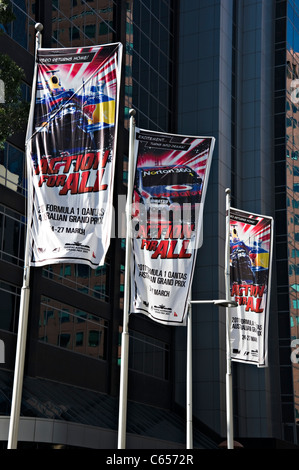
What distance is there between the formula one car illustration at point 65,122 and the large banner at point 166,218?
4.62 m

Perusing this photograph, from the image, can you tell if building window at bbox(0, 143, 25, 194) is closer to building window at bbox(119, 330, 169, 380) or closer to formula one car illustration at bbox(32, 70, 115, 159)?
building window at bbox(119, 330, 169, 380)

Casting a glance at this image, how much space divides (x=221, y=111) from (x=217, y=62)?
12.3 feet

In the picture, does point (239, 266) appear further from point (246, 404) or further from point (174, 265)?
point (246, 404)

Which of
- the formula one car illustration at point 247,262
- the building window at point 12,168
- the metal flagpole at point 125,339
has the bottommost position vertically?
the metal flagpole at point 125,339

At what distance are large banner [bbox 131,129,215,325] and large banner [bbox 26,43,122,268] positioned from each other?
4.48m

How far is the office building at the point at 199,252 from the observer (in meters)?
37.5

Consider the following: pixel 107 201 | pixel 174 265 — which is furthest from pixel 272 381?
pixel 107 201

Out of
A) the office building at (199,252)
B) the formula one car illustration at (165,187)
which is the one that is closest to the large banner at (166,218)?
the formula one car illustration at (165,187)

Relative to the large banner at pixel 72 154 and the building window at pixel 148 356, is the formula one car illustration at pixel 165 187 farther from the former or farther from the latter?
the building window at pixel 148 356

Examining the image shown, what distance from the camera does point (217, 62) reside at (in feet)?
190

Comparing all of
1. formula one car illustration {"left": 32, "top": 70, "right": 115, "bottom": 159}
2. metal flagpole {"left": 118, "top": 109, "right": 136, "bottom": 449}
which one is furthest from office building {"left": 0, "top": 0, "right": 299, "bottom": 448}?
formula one car illustration {"left": 32, "top": 70, "right": 115, "bottom": 159}

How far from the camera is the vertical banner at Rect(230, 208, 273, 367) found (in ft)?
125

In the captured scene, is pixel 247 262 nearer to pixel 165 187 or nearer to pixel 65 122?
pixel 165 187

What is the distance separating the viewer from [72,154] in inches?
804
